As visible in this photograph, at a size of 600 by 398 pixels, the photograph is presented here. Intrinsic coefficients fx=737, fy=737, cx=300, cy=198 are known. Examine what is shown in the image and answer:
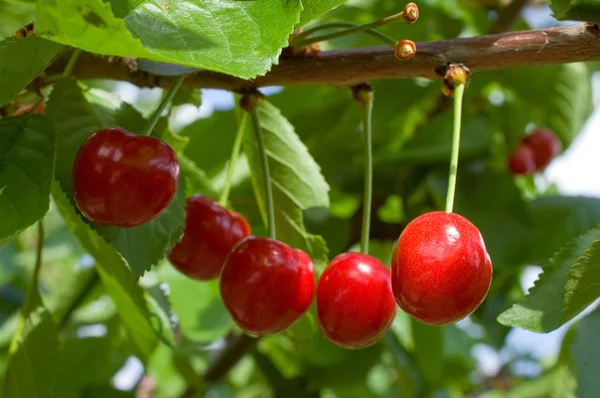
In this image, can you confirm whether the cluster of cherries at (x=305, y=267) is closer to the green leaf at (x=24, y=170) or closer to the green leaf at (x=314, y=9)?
the green leaf at (x=24, y=170)

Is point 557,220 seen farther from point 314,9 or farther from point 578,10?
point 314,9

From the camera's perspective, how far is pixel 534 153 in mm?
2271

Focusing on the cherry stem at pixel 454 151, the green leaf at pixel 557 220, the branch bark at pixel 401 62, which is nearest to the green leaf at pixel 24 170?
the branch bark at pixel 401 62

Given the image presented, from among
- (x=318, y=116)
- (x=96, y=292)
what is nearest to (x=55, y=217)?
(x=96, y=292)

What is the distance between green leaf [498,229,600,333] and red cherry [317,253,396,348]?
19 centimetres

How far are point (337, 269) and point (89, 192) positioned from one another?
0.40m

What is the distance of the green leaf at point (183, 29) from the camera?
2.46 ft

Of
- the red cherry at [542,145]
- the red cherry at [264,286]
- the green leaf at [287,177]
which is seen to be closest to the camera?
the red cherry at [264,286]

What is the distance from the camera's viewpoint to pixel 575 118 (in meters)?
2.45

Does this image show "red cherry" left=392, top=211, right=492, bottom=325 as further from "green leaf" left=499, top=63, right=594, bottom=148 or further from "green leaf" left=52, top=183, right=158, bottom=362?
"green leaf" left=499, top=63, right=594, bottom=148

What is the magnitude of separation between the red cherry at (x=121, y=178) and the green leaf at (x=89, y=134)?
0.10 m

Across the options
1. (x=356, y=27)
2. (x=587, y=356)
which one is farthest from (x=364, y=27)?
(x=587, y=356)

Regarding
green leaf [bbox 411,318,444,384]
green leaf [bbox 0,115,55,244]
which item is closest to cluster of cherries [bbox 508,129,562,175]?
green leaf [bbox 411,318,444,384]

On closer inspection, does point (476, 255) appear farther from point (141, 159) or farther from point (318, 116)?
point (318, 116)
